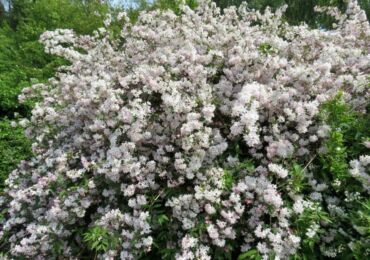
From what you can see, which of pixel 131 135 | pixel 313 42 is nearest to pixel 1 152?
pixel 131 135

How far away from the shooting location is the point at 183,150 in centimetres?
388

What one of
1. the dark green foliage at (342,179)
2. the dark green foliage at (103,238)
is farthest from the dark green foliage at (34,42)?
the dark green foliage at (342,179)

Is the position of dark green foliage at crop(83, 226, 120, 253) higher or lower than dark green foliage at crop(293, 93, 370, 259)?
lower

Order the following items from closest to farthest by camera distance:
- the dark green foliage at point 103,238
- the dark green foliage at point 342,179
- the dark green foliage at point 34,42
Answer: the dark green foliage at point 342,179 → the dark green foliage at point 103,238 → the dark green foliage at point 34,42

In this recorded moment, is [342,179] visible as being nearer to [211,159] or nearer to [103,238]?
[211,159]

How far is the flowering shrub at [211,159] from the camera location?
11.3ft

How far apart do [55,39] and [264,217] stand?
4032mm

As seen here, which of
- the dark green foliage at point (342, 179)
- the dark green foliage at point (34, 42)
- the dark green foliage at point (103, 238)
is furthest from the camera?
the dark green foliage at point (34, 42)

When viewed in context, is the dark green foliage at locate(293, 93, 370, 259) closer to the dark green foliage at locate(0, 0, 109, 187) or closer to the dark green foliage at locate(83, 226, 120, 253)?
the dark green foliage at locate(83, 226, 120, 253)

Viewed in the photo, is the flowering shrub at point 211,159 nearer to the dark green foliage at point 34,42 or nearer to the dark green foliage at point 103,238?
the dark green foliage at point 103,238

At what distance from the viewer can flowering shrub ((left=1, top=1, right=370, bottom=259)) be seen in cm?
345

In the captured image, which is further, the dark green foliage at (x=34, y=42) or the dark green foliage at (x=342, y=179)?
the dark green foliage at (x=34, y=42)

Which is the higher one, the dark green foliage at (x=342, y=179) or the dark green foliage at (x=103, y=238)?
the dark green foliage at (x=342, y=179)

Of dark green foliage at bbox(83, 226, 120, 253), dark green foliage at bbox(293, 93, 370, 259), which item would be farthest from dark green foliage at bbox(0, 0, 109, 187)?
dark green foliage at bbox(293, 93, 370, 259)
